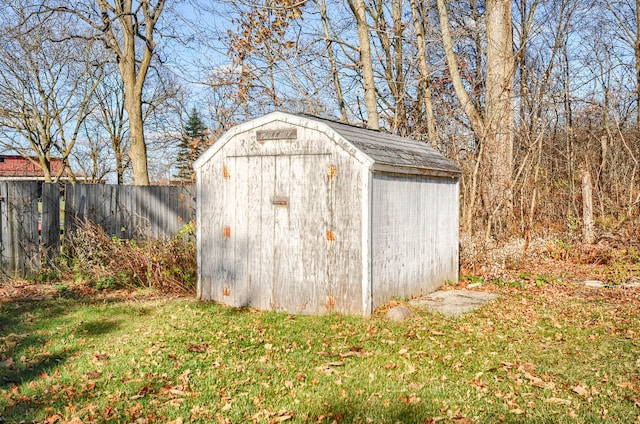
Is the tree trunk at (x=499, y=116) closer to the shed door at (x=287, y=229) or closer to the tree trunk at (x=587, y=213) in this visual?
the tree trunk at (x=587, y=213)

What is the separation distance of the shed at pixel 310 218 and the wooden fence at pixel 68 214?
215 centimetres

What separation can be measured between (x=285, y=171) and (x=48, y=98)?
1651 cm

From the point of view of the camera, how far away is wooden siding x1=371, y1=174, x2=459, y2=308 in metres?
7.00

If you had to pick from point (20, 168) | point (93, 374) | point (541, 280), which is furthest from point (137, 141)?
point (20, 168)

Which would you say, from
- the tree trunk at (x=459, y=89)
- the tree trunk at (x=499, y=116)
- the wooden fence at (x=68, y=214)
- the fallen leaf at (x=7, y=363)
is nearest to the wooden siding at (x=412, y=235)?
the tree trunk at (x=499, y=116)

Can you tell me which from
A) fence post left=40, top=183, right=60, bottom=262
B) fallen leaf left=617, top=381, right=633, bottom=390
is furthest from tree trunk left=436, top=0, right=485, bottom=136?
fence post left=40, top=183, right=60, bottom=262

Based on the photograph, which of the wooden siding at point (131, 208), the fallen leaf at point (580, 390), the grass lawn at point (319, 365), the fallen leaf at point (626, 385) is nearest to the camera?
the grass lawn at point (319, 365)

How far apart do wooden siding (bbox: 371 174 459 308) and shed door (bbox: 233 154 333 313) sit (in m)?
0.65

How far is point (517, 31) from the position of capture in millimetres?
19453

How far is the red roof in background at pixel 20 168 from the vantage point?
3125cm

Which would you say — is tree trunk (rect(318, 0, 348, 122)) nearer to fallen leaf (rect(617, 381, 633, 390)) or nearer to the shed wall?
the shed wall

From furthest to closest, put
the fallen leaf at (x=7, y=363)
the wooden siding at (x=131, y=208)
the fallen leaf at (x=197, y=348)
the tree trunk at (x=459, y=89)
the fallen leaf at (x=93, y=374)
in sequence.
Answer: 1. the tree trunk at (x=459, y=89)
2. the wooden siding at (x=131, y=208)
3. the fallen leaf at (x=197, y=348)
4. the fallen leaf at (x=7, y=363)
5. the fallen leaf at (x=93, y=374)

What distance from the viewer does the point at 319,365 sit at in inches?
203

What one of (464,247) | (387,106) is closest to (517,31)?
(387,106)
